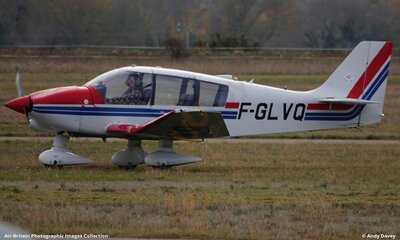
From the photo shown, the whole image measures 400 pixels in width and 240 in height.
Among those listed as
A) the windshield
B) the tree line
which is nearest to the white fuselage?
the windshield

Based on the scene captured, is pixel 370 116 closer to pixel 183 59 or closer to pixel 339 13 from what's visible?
pixel 183 59

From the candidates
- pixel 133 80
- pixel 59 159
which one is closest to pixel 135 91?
pixel 133 80

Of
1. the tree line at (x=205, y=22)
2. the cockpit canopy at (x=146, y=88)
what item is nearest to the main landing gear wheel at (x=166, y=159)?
the cockpit canopy at (x=146, y=88)

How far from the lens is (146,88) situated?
1692 cm

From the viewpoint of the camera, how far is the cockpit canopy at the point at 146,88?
16875 mm

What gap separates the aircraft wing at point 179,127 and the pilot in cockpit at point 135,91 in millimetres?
423

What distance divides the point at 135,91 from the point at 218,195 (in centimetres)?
394

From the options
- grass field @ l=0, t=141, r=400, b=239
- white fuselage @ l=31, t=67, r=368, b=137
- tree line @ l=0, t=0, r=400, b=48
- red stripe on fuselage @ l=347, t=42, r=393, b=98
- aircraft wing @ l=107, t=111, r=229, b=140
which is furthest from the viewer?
tree line @ l=0, t=0, r=400, b=48

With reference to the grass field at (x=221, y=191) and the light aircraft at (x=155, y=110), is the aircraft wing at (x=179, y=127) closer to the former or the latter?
the light aircraft at (x=155, y=110)

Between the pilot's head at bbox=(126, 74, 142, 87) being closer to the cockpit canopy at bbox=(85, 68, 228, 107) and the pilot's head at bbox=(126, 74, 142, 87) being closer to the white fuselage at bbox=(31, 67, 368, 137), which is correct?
the cockpit canopy at bbox=(85, 68, 228, 107)

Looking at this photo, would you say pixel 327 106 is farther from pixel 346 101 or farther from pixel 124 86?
pixel 124 86

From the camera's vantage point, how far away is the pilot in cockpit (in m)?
16.9

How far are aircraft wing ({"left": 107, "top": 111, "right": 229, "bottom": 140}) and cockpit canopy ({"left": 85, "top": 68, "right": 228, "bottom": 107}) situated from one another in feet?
1.49

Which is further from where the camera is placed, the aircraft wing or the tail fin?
the tail fin
